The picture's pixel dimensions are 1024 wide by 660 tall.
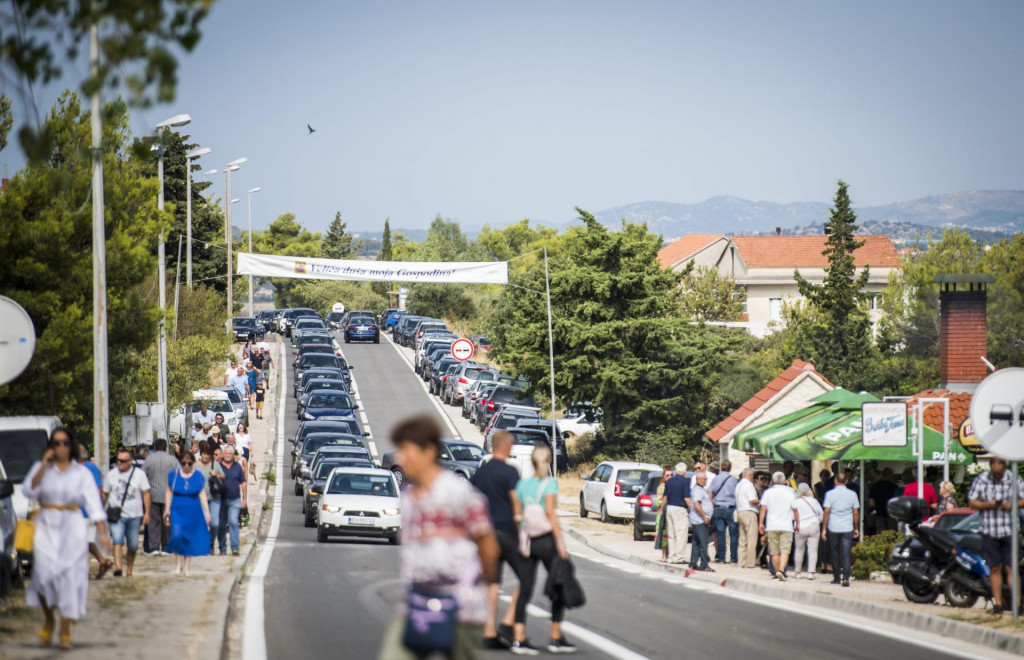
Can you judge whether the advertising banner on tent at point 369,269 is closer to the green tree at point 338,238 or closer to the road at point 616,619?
the road at point 616,619

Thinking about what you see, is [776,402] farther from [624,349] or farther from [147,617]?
[147,617]

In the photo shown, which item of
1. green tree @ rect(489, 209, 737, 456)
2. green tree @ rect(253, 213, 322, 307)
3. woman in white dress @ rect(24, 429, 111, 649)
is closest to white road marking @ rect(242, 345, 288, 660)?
woman in white dress @ rect(24, 429, 111, 649)

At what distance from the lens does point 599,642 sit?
12312mm

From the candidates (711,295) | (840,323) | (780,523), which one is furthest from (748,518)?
(711,295)

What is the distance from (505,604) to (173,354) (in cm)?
2930

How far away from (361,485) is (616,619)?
12.8 meters

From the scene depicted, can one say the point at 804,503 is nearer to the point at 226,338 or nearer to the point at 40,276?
the point at 40,276

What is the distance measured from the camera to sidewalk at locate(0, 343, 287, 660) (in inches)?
431

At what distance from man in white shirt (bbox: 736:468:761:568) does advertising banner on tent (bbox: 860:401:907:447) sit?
8.13 feet

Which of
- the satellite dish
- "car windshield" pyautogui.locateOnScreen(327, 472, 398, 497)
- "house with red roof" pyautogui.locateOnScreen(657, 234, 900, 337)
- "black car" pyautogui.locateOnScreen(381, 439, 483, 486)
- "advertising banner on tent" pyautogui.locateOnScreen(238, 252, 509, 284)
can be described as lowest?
"black car" pyautogui.locateOnScreen(381, 439, 483, 486)

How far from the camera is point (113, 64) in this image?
7.72 metres

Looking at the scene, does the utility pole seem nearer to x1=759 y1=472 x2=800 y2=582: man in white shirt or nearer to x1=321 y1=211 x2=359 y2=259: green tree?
x1=759 y1=472 x2=800 y2=582: man in white shirt

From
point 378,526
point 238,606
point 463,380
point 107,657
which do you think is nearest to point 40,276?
point 378,526

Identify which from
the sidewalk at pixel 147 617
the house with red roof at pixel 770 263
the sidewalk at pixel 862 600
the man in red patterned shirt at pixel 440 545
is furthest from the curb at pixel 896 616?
the house with red roof at pixel 770 263
